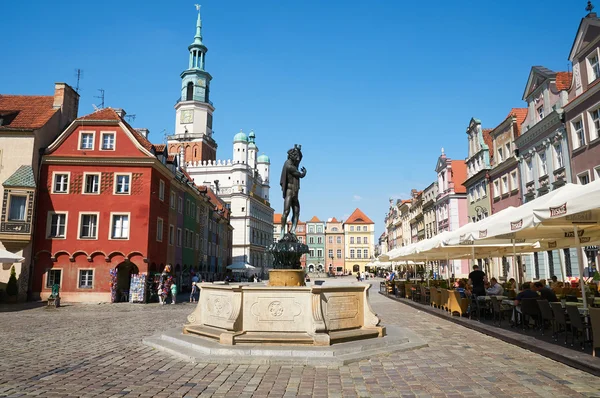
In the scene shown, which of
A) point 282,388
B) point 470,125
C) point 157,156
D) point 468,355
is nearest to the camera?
point 282,388

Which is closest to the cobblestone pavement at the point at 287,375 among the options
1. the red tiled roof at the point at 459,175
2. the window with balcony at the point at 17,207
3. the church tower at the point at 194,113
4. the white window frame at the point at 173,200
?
the window with balcony at the point at 17,207

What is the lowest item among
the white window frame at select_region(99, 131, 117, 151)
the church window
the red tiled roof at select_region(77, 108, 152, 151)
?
the white window frame at select_region(99, 131, 117, 151)

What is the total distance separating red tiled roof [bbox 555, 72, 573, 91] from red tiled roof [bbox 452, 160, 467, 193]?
→ 22967mm

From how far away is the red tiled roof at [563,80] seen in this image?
2720cm

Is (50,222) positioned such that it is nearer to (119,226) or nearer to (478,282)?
(119,226)

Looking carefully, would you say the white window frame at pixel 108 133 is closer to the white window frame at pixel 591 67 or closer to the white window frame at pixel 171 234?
the white window frame at pixel 171 234

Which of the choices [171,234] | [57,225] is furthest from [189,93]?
[57,225]

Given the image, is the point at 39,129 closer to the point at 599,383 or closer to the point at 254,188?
the point at 599,383

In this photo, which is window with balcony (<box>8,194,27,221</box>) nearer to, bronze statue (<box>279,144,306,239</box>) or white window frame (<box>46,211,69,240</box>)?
white window frame (<box>46,211,69,240</box>)

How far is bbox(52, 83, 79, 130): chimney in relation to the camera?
30797mm

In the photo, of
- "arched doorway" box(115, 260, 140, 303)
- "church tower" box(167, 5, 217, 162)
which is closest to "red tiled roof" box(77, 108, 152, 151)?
"arched doorway" box(115, 260, 140, 303)

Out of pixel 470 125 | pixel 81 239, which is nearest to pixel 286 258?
pixel 81 239

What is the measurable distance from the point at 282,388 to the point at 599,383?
15.5ft

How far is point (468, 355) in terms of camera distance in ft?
30.6
